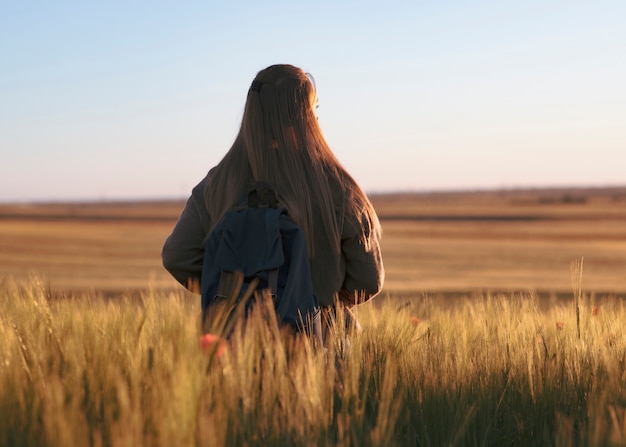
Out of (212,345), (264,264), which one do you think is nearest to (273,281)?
(264,264)

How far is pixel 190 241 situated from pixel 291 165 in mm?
567

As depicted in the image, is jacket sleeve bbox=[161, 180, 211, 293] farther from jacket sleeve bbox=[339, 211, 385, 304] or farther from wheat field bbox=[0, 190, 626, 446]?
jacket sleeve bbox=[339, 211, 385, 304]

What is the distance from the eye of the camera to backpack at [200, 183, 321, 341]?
3270 mm

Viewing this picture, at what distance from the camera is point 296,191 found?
3.55 m

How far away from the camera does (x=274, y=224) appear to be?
330 centimetres

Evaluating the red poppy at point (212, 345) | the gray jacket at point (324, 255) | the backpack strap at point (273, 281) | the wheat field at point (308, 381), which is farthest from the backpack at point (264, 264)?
the red poppy at point (212, 345)

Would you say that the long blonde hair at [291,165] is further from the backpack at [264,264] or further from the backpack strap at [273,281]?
the backpack strap at [273,281]

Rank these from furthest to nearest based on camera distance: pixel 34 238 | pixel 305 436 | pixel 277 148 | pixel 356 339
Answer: pixel 34 238 < pixel 277 148 < pixel 356 339 < pixel 305 436

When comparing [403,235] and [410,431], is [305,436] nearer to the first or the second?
[410,431]

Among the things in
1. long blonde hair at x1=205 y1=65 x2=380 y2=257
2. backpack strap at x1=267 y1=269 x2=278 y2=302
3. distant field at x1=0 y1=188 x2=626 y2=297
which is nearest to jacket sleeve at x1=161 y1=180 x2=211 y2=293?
long blonde hair at x1=205 y1=65 x2=380 y2=257

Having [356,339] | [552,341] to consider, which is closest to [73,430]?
[356,339]

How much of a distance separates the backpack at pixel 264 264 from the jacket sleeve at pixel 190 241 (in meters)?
0.35

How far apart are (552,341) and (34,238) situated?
91.3ft

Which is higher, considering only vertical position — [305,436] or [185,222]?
[185,222]
